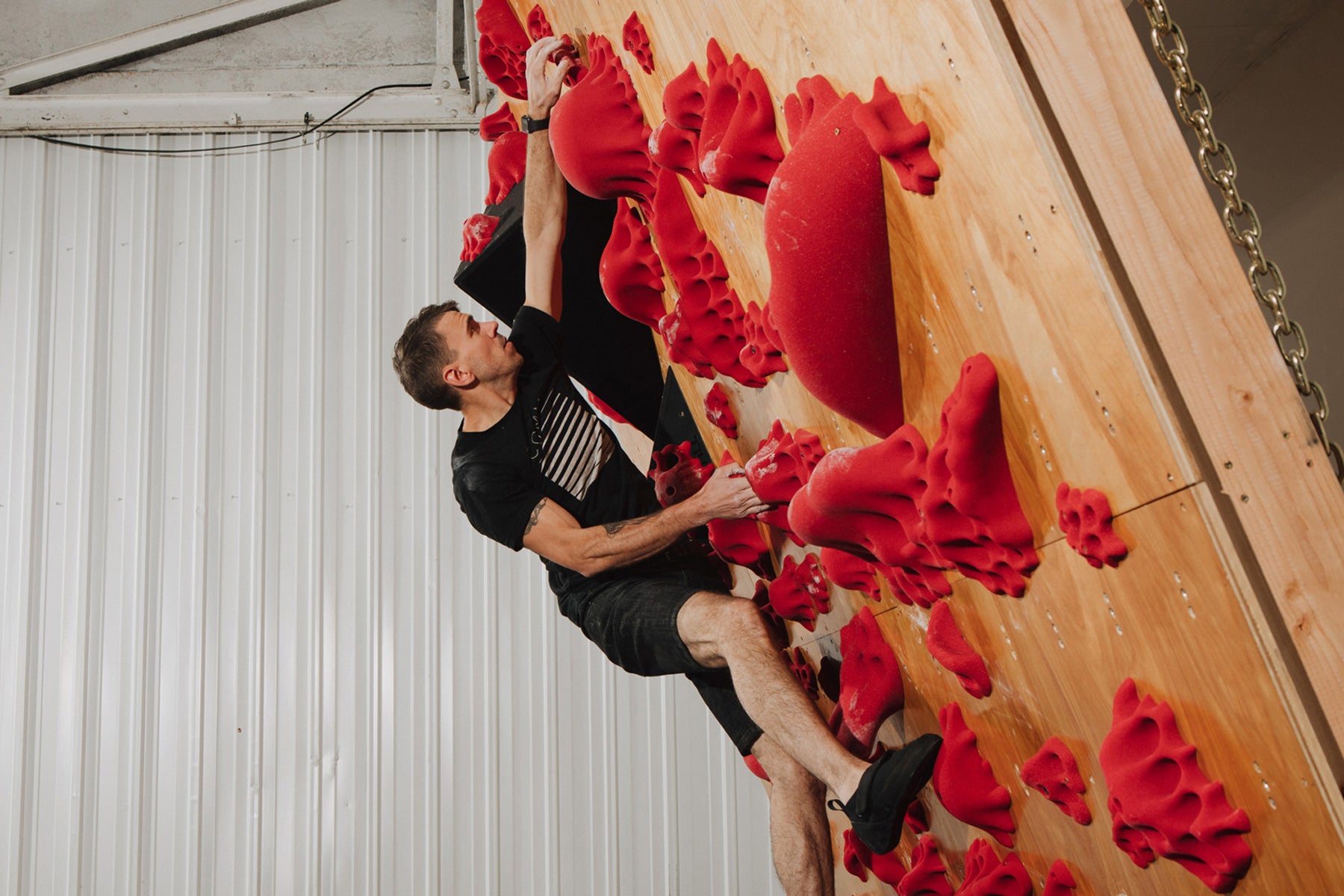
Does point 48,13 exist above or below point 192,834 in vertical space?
above

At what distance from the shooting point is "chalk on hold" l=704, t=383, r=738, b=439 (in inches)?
103

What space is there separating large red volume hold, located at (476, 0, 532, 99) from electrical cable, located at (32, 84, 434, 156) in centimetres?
230

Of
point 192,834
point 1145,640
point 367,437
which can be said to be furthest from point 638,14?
point 192,834

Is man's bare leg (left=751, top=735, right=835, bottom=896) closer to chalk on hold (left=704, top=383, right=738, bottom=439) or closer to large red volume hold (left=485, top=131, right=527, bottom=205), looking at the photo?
chalk on hold (left=704, top=383, right=738, bottom=439)

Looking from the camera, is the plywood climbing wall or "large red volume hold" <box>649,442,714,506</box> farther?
"large red volume hold" <box>649,442,714,506</box>

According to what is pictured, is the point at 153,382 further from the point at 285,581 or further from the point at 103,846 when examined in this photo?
the point at 103,846

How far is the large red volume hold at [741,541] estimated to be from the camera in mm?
2746

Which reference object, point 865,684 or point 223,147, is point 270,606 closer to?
point 223,147

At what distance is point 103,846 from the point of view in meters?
4.55

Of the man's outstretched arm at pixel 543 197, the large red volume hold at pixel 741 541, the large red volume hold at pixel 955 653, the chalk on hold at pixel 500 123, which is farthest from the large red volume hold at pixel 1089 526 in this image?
the chalk on hold at pixel 500 123

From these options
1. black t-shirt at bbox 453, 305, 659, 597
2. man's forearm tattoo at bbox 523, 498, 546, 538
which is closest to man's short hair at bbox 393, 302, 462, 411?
black t-shirt at bbox 453, 305, 659, 597

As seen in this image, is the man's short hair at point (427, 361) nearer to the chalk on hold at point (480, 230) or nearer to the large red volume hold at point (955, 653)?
the chalk on hold at point (480, 230)

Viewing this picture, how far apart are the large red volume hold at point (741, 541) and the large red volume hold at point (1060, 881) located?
1.06 m

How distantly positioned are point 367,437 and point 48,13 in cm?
261
